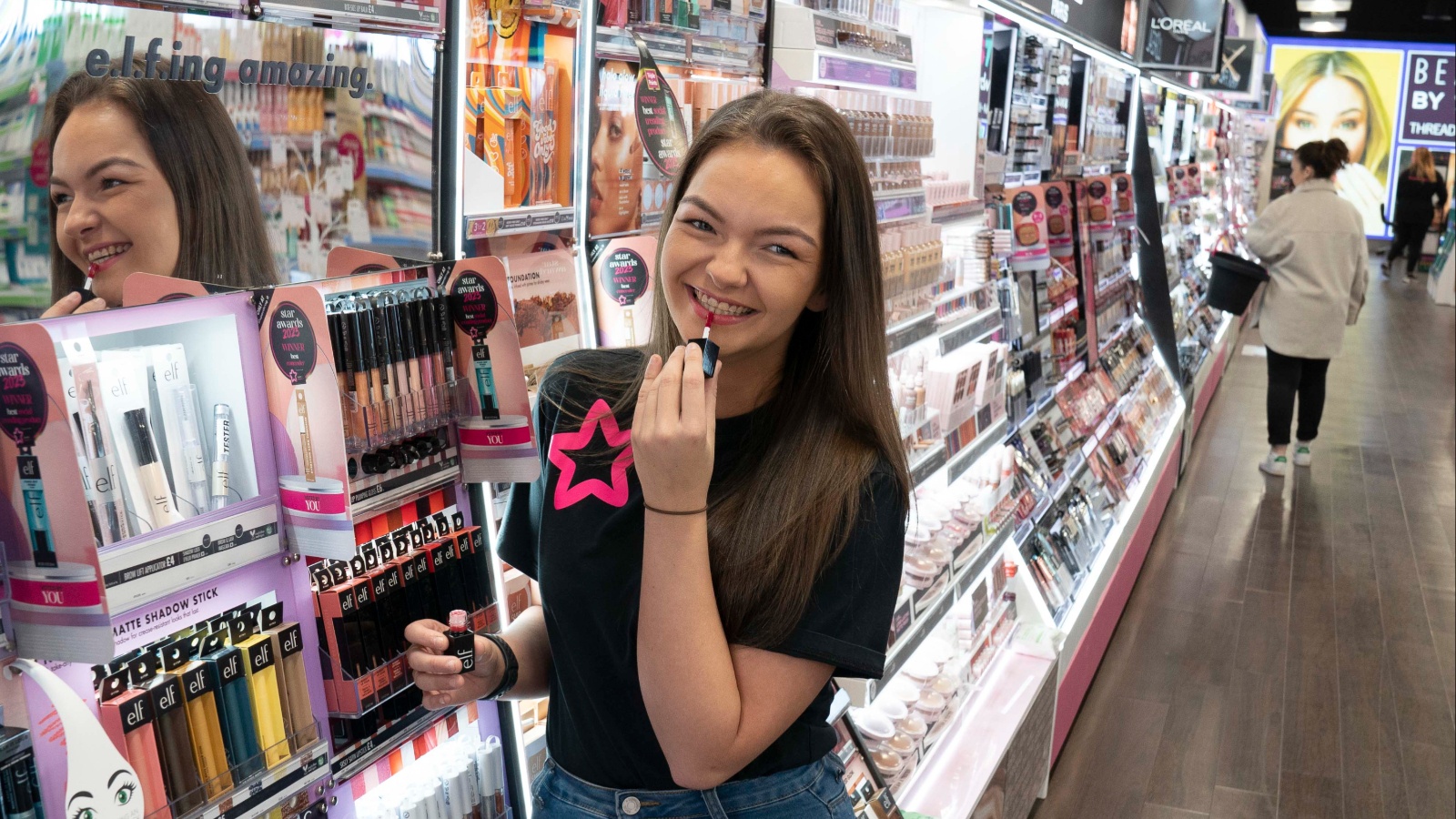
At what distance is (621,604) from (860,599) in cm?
29

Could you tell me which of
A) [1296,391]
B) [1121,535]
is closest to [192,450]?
[1121,535]

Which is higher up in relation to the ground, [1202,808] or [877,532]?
[877,532]

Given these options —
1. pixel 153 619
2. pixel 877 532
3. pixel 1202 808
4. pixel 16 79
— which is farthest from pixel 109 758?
pixel 1202 808

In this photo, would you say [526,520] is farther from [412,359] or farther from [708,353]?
[708,353]

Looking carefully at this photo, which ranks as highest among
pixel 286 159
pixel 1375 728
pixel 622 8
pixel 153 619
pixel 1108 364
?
pixel 622 8

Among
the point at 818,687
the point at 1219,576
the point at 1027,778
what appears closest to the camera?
the point at 818,687

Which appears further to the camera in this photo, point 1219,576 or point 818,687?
point 1219,576

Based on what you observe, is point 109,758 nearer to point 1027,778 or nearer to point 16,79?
point 16,79

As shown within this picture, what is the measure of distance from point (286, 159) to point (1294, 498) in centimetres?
683

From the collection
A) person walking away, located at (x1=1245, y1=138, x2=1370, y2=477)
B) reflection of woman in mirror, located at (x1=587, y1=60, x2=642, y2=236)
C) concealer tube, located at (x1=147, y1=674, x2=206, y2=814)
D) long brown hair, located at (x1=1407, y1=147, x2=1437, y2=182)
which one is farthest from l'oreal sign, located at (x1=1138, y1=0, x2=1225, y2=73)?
long brown hair, located at (x1=1407, y1=147, x2=1437, y2=182)

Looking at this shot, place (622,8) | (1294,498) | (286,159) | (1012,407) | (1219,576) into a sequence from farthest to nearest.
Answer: (1294,498), (1219,576), (1012,407), (622,8), (286,159)

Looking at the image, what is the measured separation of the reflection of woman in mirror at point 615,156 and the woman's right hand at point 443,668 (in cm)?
89

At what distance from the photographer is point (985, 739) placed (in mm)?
3205

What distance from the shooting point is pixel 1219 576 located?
5.73 meters
